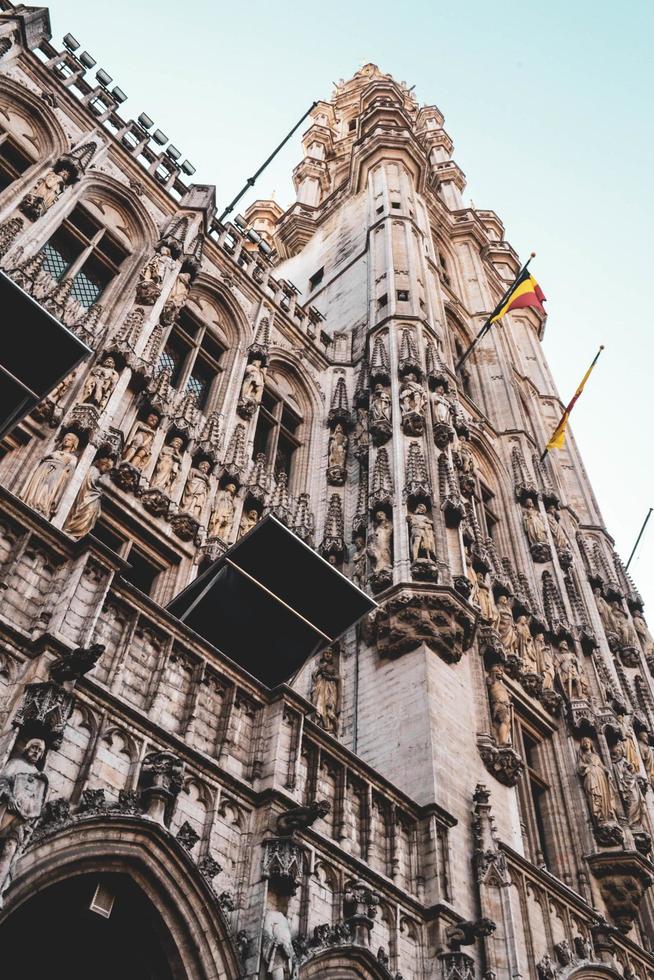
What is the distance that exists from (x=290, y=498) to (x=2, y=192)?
765 cm

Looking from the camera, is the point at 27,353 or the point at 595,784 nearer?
the point at 27,353

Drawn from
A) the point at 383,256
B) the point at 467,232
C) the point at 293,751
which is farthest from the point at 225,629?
the point at 467,232

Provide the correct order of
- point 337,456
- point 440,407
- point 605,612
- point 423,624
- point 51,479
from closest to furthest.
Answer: point 51,479 → point 423,624 → point 337,456 → point 440,407 → point 605,612

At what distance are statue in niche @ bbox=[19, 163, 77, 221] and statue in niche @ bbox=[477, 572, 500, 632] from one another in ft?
34.5

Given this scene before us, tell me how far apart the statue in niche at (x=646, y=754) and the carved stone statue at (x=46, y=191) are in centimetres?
1584

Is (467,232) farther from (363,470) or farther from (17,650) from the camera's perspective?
(17,650)

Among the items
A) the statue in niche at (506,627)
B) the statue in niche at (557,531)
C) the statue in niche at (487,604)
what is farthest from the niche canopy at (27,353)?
the statue in niche at (557,531)

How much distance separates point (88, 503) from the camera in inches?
470

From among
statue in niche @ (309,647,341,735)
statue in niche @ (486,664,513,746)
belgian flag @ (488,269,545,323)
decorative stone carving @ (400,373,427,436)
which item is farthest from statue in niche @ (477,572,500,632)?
belgian flag @ (488,269,545,323)

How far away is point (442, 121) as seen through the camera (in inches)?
1996

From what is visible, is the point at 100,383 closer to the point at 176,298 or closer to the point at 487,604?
the point at 176,298

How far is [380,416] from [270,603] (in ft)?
26.1

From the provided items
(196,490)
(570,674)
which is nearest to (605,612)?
(570,674)

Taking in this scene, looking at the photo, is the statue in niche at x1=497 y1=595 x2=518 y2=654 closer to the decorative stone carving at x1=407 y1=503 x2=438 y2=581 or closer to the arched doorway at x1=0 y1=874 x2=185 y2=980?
the decorative stone carving at x1=407 y1=503 x2=438 y2=581
